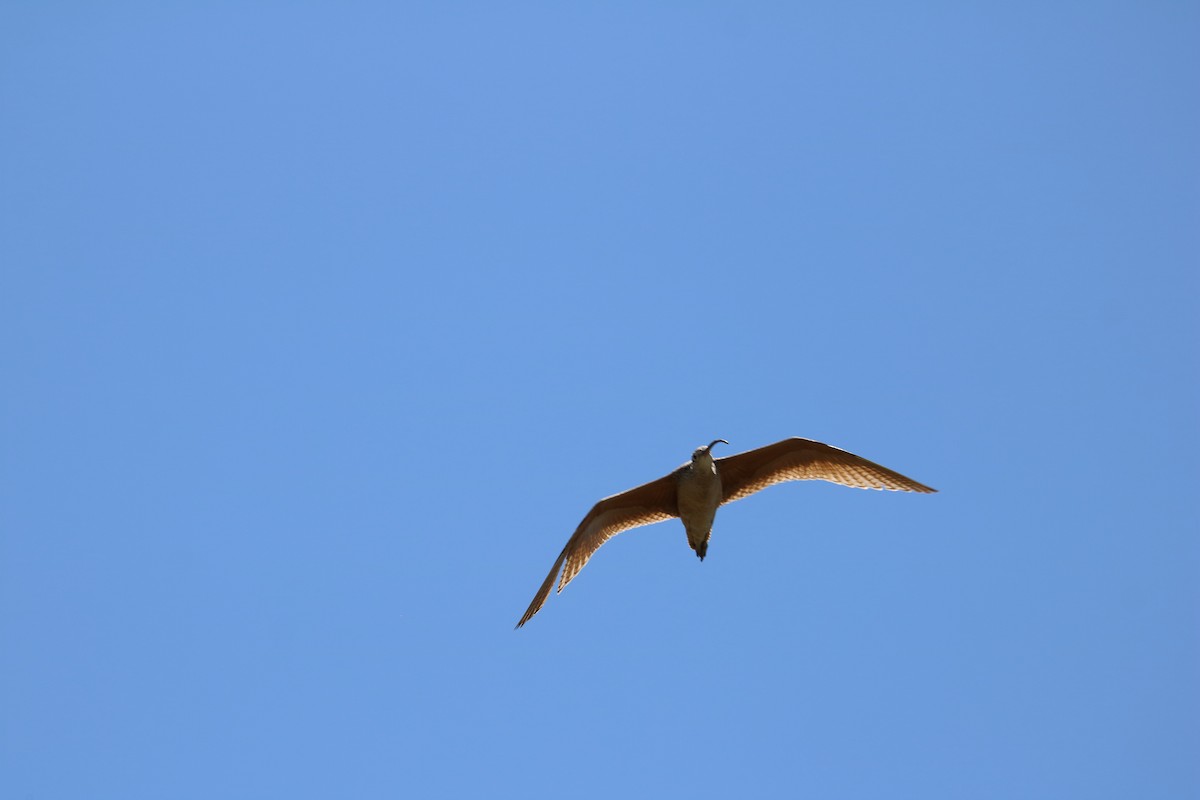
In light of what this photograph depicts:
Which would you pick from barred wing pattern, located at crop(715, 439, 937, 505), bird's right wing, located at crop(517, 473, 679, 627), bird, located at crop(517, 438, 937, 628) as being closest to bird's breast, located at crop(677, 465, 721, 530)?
bird, located at crop(517, 438, 937, 628)

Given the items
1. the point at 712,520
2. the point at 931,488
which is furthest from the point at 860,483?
the point at 712,520

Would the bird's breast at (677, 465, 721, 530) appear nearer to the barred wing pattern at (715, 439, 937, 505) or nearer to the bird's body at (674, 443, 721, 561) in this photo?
the bird's body at (674, 443, 721, 561)

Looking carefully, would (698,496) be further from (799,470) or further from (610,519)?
(799,470)

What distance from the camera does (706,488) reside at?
1667 centimetres

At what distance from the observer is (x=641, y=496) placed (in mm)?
17672

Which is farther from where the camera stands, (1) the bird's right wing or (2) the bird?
(1) the bird's right wing

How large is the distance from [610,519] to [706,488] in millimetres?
2271

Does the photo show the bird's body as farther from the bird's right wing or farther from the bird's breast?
the bird's right wing

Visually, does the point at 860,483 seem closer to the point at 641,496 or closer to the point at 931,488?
the point at 931,488

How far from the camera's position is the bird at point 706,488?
56.1 feet

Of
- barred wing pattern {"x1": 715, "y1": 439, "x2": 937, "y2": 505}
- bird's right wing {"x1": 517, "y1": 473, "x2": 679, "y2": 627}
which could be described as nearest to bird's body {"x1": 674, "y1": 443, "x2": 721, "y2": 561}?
bird's right wing {"x1": 517, "y1": 473, "x2": 679, "y2": 627}

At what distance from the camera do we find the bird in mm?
17109

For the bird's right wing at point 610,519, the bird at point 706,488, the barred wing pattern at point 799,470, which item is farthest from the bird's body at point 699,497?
the barred wing pattern at point 799,470

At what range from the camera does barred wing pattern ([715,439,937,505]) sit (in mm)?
17312
